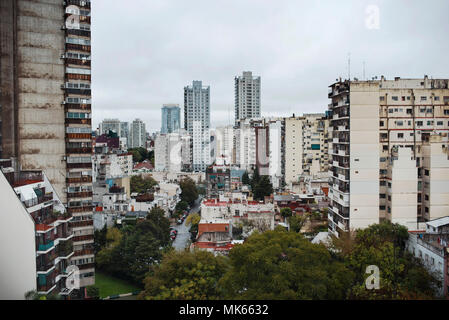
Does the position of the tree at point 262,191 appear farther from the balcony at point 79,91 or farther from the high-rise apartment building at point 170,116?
the high-rise apartment building at point 170,116

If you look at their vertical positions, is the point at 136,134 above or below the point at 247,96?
below

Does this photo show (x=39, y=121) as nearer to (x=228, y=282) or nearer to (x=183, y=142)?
(x=228, y=282)

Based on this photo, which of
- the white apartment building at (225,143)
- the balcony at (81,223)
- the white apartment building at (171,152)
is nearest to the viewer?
the balcony at (81,223)

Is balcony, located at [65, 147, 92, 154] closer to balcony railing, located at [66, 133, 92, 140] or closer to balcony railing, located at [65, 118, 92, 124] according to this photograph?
balcony railing, located at [66, 133, 92, 140]

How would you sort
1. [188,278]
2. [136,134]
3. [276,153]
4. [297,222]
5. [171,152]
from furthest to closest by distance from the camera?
[136,134], [171,152], [276,153], [297,222], [188,278]

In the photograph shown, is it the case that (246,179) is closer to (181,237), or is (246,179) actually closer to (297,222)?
(181,237)

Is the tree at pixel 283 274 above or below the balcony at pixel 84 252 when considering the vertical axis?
above

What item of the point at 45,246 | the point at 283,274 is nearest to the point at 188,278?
the point at 283,274

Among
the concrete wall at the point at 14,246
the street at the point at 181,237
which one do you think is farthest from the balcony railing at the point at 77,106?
the street at the point at 181,237
